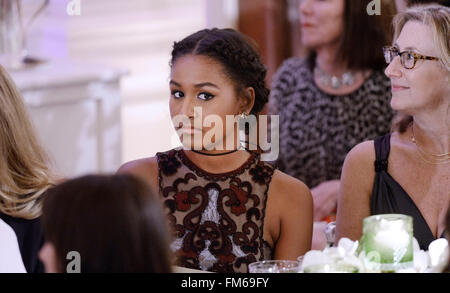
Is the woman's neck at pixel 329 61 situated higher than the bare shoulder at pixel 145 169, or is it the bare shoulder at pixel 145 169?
the woman's neck at pixel 329 61

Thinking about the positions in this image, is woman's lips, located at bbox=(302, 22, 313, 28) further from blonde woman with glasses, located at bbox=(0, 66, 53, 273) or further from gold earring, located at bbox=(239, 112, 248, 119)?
blonde woman with glasses, located at bbox=(0, 66, 53, 273)

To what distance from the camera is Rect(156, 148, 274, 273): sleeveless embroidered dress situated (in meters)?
2.13

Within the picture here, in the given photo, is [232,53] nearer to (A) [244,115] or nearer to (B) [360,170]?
(A) [244,115]

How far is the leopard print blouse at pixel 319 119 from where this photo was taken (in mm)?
3240

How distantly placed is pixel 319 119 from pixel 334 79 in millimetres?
162

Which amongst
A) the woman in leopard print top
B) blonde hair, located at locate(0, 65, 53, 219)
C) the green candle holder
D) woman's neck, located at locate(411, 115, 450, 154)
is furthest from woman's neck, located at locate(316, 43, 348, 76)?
the green candle holder

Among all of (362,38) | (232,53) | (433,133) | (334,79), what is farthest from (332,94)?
(232,53)

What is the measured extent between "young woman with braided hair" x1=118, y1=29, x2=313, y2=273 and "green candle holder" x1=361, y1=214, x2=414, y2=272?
535 mm

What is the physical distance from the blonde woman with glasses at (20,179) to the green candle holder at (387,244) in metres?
0.81

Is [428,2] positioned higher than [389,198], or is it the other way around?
[428,2]

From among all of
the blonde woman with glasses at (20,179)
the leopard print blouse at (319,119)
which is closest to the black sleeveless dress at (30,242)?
the blonde woman with glasses at (20,179)

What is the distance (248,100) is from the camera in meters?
2.25

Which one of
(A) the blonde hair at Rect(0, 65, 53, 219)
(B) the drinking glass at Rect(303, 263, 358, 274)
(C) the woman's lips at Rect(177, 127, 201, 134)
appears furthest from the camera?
(C) the woman's lips at Rect(177, 127, 201, 134)

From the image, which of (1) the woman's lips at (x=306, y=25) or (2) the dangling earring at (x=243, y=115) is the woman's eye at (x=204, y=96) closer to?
(2) the dangling earring at (x=243, y=115)
